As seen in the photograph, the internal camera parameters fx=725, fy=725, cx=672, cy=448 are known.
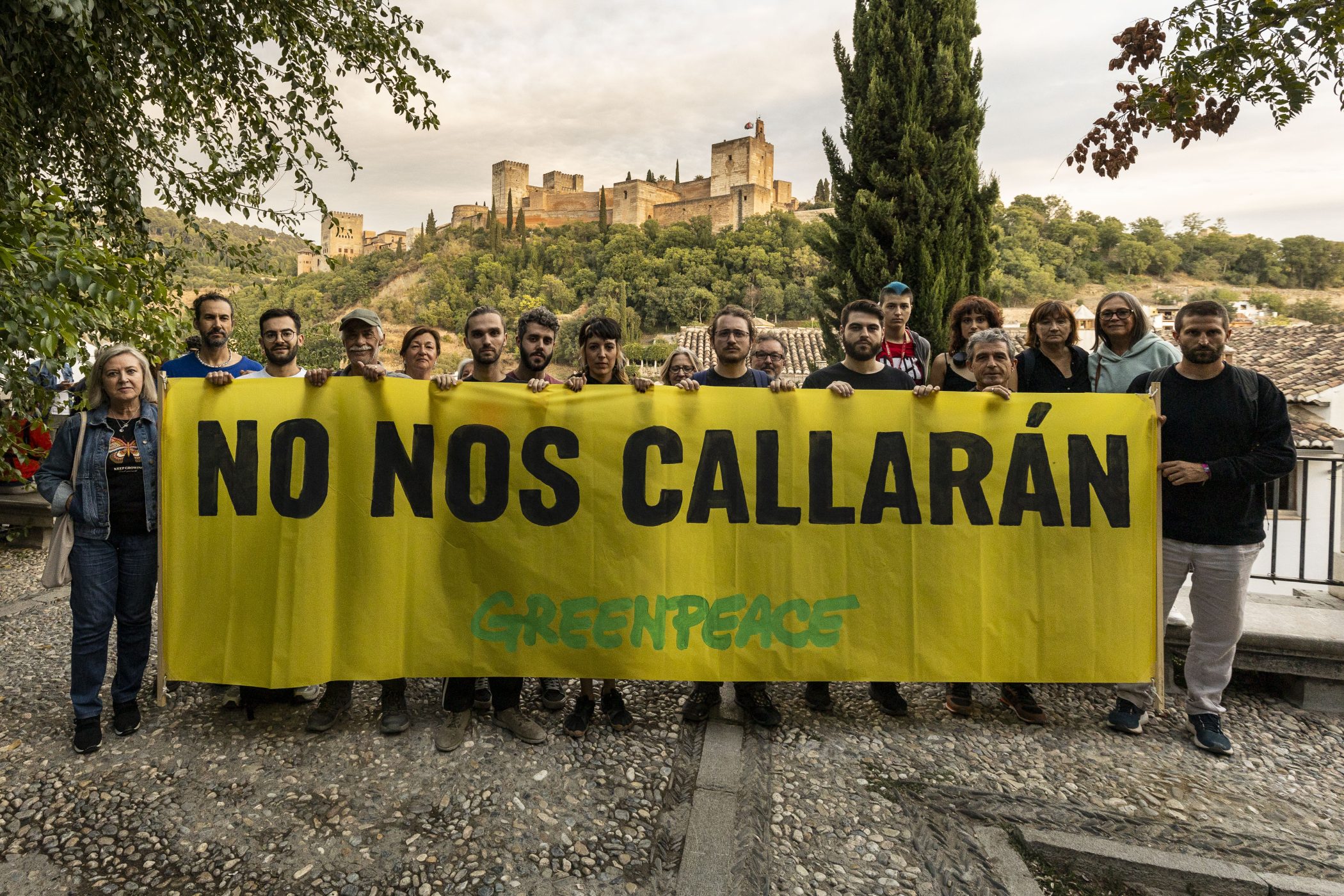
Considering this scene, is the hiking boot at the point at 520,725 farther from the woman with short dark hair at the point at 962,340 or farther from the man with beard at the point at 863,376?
the woman with short dark hair at the point at 962,340

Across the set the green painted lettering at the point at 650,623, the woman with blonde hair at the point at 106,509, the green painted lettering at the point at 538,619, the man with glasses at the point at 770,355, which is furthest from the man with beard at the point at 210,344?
the man with glasses at the point at 770,355

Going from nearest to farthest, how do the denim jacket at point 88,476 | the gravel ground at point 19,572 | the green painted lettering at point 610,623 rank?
the denim jacket at point 88,476 → the green painted lettering at point 610,623 → the gravel ground at point 19,572

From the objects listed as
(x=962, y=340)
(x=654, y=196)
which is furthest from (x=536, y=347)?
(x=654, y=196)

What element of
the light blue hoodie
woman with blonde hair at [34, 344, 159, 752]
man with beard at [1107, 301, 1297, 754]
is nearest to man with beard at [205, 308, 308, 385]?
woman with blonde hair at [34, 344, 159, 752]

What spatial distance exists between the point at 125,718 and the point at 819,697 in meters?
3.21

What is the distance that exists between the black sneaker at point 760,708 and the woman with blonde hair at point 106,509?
2758 mm

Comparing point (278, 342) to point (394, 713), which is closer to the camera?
point (394, 713)

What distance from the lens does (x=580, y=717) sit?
331 centimetres

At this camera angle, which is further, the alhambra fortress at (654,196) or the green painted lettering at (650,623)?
the alhambra fortress at (654,196)

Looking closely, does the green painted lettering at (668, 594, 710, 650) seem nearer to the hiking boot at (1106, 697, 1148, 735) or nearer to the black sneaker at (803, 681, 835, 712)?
the black sneaker at (803, 681, 835, 712)

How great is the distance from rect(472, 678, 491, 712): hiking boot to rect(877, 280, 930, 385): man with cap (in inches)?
109

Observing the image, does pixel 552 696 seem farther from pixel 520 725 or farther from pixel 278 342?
pixel 278 342

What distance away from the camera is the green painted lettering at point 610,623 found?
331cm

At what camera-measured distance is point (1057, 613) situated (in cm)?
339
